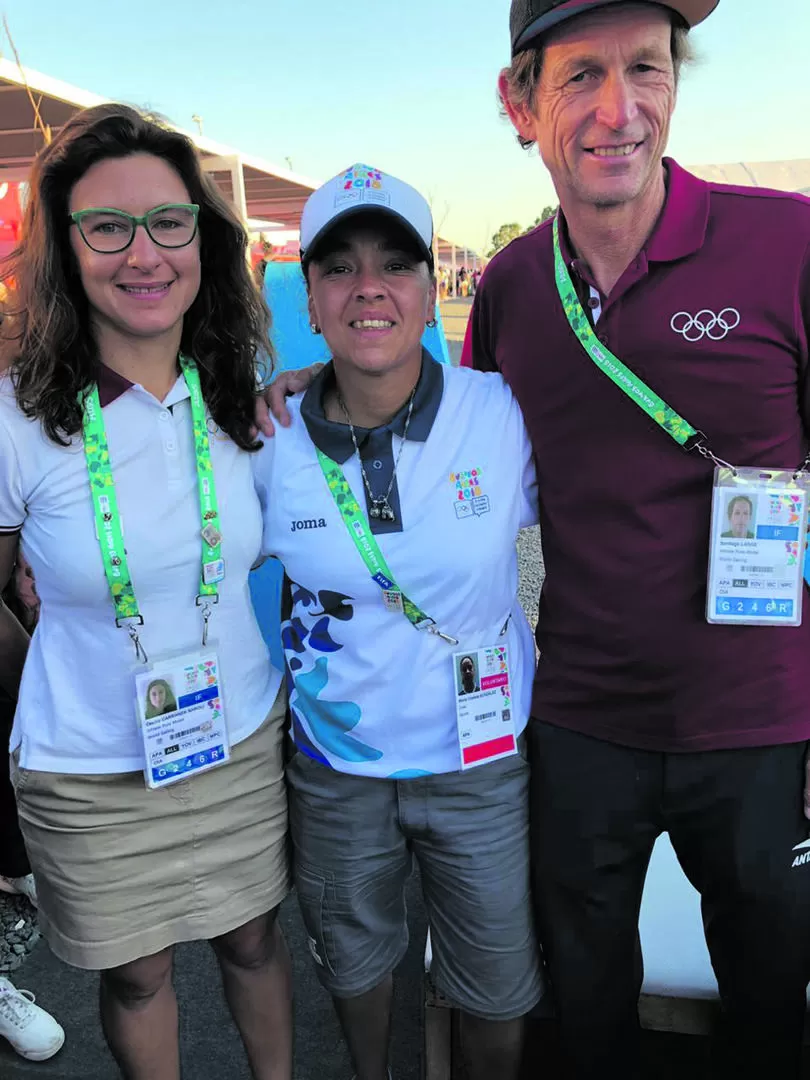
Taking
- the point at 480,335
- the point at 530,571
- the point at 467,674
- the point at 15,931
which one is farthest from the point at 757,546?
the point at 530,571

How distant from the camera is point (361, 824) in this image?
5.23 ft

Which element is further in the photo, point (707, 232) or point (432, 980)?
point (432, 980)

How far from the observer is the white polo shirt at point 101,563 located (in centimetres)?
143

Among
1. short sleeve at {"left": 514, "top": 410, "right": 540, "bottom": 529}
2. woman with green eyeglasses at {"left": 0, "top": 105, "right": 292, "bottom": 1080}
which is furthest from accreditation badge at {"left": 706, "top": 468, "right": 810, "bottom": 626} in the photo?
woman with green eyeglasses at {"left": 0, "top": 105, "right": 292, "bottom": 1080}

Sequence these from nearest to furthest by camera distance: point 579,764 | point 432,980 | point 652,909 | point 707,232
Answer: point 707,232 → point 579,764 → point 432,980 → point 652,909

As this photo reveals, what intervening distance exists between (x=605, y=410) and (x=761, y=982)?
43.3 inches

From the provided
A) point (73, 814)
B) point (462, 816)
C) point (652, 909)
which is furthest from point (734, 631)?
point (73, 814)

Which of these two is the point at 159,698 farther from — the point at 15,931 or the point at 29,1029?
the point at 15,931

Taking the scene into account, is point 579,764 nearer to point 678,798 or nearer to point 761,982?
point 678,798

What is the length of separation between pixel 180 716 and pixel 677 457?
1.02 metres

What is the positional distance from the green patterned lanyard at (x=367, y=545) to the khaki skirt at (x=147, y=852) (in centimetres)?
39

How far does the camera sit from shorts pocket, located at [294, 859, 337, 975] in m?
1.65

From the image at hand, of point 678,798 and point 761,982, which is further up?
point 678,798

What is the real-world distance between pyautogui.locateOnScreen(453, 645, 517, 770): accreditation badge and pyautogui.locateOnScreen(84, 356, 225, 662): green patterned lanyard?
49cm
